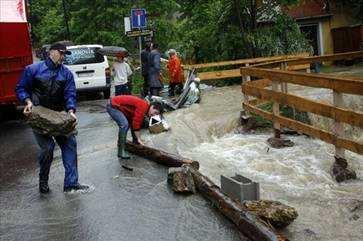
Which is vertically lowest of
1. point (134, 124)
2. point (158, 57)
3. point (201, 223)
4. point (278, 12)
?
point (201, 223)

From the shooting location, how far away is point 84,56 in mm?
19531

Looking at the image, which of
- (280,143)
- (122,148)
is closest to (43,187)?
(122,148)

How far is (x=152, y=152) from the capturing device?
31.5 ft

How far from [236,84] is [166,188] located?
553 inches

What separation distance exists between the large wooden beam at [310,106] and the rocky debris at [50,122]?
3702 mm

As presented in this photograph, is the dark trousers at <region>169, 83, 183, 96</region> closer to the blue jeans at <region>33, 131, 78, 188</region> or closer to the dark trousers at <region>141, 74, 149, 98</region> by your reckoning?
the dark trousers at <region>141, 74, 149, 98</region>

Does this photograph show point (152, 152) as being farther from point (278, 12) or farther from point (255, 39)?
point (278, 12)

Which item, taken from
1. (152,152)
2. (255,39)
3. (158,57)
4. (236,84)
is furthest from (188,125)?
(255,39)

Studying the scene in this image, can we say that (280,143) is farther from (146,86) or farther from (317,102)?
(146,86)

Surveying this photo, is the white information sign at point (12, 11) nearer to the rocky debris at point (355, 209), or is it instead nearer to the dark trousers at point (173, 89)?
the dark trousers at point (173, 89)

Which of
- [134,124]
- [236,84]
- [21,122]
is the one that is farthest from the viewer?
[236,84]

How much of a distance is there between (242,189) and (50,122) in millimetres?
2456

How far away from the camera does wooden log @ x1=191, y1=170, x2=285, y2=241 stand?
18.2 ft

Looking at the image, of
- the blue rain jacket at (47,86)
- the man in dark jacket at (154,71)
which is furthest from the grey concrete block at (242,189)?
the man in dark jacket at (154,71)
